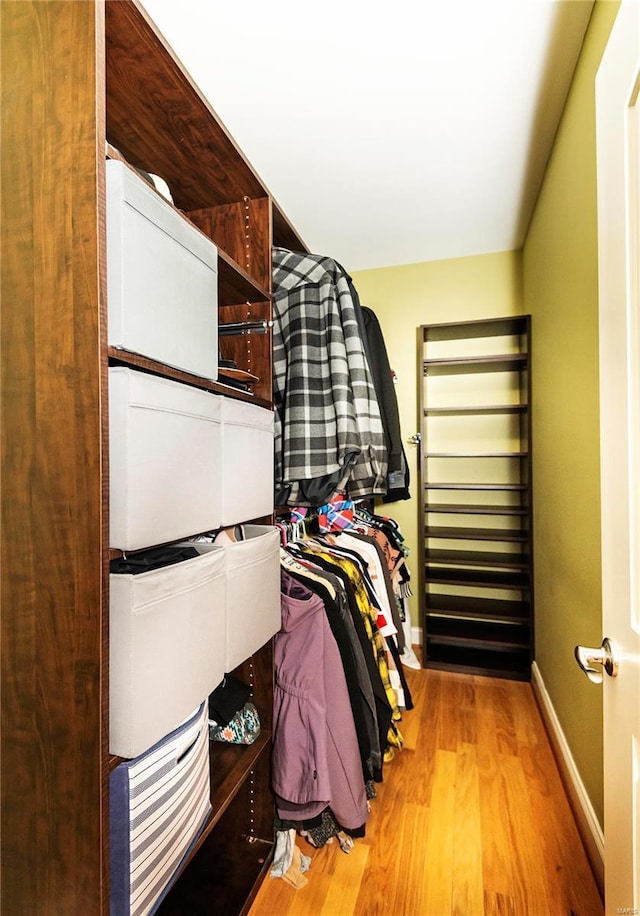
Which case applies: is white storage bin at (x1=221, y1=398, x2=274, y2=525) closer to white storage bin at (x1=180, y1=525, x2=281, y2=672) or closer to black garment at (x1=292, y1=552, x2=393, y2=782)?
white storage bin at (x1=180, y1=525, x2=281, y2=672)

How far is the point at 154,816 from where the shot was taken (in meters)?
0.82

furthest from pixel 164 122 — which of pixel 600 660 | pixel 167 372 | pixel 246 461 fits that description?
pixel 600 660

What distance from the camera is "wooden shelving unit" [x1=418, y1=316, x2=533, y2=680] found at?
8.43 ft

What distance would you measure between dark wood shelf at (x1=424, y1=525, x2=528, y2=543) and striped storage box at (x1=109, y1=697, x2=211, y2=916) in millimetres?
1943

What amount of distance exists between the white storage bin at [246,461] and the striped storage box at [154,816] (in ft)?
1.51

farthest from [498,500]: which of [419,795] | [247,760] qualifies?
[247,760]

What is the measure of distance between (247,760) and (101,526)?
0.92 metres

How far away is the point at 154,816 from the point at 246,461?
74cm

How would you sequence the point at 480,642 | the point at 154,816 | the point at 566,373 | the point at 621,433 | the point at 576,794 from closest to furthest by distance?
the point at 621,433
the point at 154,816
the point at 576,794
the point at 566,373
the point at 480,642

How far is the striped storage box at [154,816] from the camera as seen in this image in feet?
2.47

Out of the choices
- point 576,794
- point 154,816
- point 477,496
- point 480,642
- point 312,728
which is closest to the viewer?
point 154,816

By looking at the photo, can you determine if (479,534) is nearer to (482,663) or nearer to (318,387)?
(482,663)

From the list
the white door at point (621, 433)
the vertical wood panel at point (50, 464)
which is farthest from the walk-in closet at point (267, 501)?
the white door at point (621, 433)

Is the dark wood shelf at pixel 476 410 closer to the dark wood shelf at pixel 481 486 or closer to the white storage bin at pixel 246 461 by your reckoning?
the dark wood shelf at pixel 481 486
